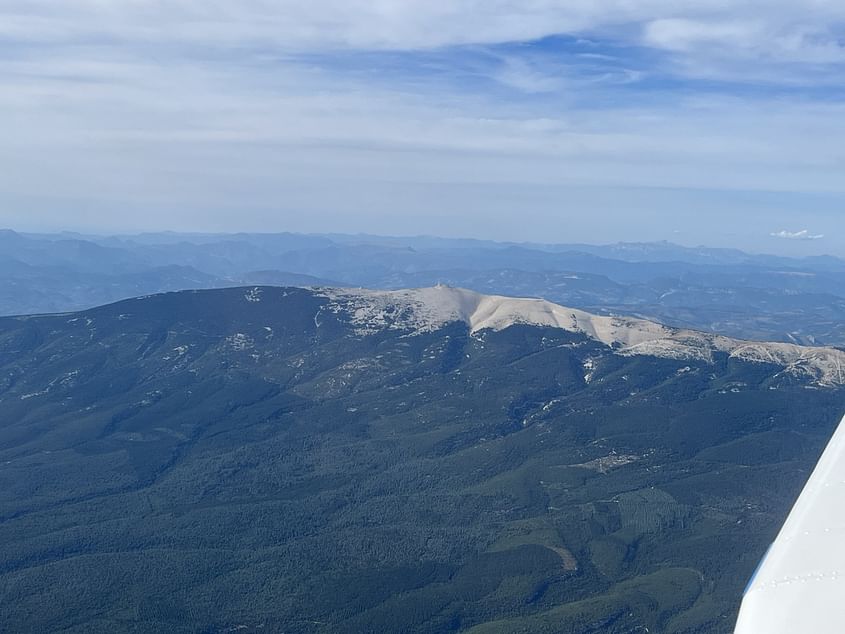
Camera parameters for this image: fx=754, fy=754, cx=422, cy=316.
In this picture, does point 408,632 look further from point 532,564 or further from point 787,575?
point 787,575

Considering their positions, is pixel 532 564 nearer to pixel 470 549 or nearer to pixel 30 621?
pixel 470 549

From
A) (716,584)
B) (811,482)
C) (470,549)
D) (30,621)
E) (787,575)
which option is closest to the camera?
(787,575)

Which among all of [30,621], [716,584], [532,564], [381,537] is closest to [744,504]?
[716,584]

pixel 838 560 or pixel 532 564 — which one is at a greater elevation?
pixel 838 560

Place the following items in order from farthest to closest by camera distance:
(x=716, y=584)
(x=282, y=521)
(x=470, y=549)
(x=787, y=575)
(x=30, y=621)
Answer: (x=282, y=521) < (x=470, y=549) < (x=716, y=584) < (x=30, y=621) < (x=787, y=575)

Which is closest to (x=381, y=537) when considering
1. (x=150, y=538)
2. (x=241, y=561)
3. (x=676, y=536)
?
(x=241, y=561)

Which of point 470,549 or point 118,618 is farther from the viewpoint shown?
point 470,549
